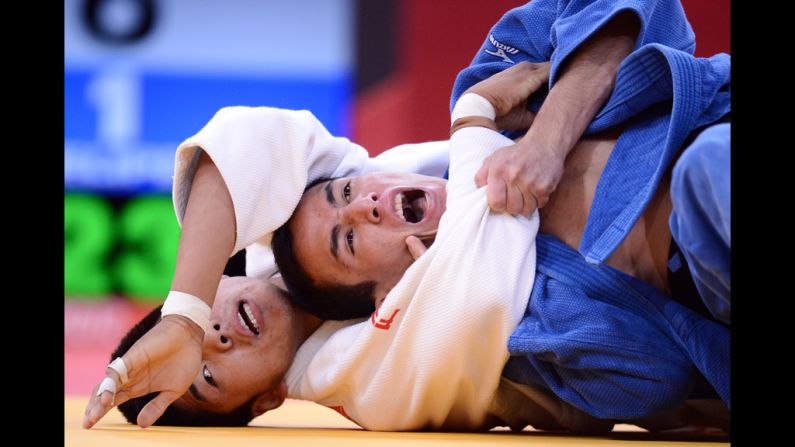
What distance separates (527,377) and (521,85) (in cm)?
52

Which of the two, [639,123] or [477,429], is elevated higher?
[639,123]

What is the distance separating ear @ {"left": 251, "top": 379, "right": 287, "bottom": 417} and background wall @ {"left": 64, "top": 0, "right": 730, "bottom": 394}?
2498 mm

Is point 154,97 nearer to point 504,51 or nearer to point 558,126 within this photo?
point 504,51

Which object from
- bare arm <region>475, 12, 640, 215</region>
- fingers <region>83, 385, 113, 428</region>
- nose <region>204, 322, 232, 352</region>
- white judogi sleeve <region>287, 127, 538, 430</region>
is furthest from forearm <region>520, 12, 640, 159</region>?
fingers <region>83, 385, 113, 428</region>

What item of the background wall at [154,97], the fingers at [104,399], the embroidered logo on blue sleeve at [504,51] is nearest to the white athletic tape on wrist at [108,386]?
the fingers at [104,399]

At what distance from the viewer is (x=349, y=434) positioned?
1623 millimetres

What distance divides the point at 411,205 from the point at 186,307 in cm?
45

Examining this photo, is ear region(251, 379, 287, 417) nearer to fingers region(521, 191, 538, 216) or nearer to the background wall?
fingers region(521, 191, 538, 216)

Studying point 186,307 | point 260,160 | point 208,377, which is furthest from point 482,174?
point 208,377

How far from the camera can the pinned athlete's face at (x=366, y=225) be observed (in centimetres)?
176

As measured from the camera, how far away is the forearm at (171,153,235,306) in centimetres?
164

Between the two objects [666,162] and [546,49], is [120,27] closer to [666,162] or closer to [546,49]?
[546,49]

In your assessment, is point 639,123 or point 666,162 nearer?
point 666,162

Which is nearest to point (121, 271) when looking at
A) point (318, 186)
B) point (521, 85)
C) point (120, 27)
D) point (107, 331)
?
point (107, 331)
